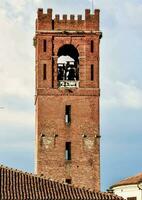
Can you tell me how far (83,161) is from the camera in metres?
72.3

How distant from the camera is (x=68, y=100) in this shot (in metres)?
73.1

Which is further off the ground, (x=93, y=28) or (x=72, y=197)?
(x=93, y=28)

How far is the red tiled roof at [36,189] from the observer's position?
200 feet

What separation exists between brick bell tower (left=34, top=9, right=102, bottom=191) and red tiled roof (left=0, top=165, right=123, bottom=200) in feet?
27.1

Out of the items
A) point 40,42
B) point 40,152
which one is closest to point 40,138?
point 40,152

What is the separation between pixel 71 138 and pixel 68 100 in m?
2.53

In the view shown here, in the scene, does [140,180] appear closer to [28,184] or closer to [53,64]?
[28,184]

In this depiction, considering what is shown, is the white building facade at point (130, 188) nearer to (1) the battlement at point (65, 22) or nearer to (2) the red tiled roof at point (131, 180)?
(2) the red tiled roof at point (131, 180)

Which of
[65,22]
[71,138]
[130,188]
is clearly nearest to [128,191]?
[130,188]

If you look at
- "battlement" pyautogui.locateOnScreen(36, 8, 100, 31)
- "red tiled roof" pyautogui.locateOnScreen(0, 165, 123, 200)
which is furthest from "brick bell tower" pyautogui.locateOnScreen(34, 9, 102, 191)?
"red tiled roof" pyautogui.locateOnScreen(0, 165, 123, 200)

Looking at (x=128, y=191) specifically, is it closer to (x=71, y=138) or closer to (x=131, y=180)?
(x=131, y=180)

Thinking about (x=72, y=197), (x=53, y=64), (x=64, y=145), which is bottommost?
(x=72, y=197)

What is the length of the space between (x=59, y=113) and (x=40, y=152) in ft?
9.43

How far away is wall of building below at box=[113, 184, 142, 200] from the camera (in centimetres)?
6451
